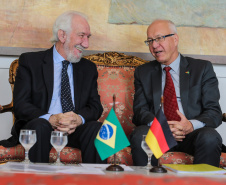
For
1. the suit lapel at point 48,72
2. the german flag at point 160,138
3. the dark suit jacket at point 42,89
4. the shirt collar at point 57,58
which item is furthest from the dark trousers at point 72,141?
the german flag at point 160,138

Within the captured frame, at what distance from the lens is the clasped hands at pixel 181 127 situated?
2.82 metres

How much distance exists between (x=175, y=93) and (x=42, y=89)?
113 centimetres

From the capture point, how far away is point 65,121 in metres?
2.80

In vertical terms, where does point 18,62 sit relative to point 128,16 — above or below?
below

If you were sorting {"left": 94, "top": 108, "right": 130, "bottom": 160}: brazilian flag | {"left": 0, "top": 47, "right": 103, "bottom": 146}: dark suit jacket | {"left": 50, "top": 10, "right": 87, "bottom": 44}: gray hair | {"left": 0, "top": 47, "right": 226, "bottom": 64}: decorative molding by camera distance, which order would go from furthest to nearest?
1. {"left": 0, "top": 47, "right": 226, "bottom": 64}: decorative molding
2. {"left": 50, "top": 10, "right": 87, "bottom": 44}: gray hair
3. {"left": 0, "top": 47, "right": 103, "bottom": 146}: dark suit jacket
4. {"left": 94, "top": 108, "right": 130, "bottom": 160}: brazilian flag

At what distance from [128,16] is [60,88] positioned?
118 cm

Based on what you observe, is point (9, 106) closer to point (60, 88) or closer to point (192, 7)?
point (60, 88)

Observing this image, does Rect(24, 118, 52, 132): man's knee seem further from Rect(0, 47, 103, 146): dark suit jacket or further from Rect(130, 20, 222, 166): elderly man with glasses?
Rect(130, 20, 222, 166): elderly man with glasses

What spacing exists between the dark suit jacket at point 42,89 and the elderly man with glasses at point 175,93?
0.40 m

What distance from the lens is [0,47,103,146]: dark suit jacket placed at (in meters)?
2.97

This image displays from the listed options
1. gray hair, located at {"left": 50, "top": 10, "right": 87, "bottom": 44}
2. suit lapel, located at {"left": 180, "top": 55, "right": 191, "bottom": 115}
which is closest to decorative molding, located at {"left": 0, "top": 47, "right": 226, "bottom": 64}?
gray hair, located at {"left": 50, "top": 10, "right": 87, "bottom": 44}

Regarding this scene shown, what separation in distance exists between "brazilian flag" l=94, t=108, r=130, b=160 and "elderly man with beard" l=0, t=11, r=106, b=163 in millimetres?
758

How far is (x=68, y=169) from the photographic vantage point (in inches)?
70.3

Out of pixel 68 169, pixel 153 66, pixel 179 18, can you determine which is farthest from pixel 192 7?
pixel 68 169
